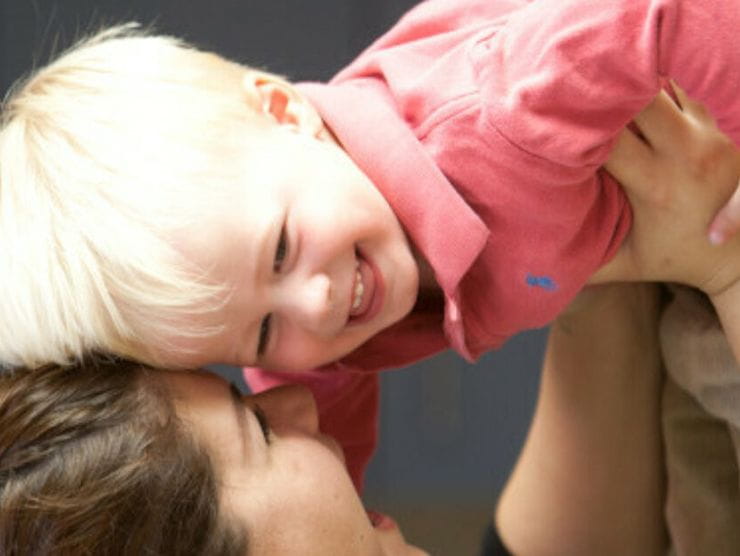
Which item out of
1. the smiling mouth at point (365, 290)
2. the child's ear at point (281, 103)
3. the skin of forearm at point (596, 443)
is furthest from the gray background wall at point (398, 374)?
the smiling mouth at point (365, 290)

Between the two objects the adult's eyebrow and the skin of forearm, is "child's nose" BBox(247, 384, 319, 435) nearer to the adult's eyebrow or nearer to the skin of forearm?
the adult's eyebrow

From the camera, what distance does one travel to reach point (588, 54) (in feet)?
2.63

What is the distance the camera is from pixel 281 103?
952 mm

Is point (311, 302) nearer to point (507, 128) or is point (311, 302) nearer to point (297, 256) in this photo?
point (297, 256)

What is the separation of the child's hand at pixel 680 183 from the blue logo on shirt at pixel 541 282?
0.24 feet

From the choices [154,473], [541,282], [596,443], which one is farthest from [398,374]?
[154,473]

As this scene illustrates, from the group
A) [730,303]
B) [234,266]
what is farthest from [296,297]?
[730,303]

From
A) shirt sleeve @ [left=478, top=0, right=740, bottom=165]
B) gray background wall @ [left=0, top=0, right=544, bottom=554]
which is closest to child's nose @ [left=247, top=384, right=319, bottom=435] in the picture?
shirt sleeve @ [left=478, top=0, right=740, bottom=165]

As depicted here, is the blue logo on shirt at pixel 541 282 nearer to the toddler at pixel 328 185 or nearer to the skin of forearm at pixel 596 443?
the toddler at pixel 328 185

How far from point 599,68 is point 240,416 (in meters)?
0.33

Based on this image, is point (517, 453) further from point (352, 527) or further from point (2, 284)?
point (2, 284)

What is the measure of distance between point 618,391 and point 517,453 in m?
0.88

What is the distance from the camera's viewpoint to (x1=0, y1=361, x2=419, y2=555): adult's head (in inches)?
31.2

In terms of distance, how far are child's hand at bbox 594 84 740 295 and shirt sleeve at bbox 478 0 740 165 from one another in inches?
1.9
